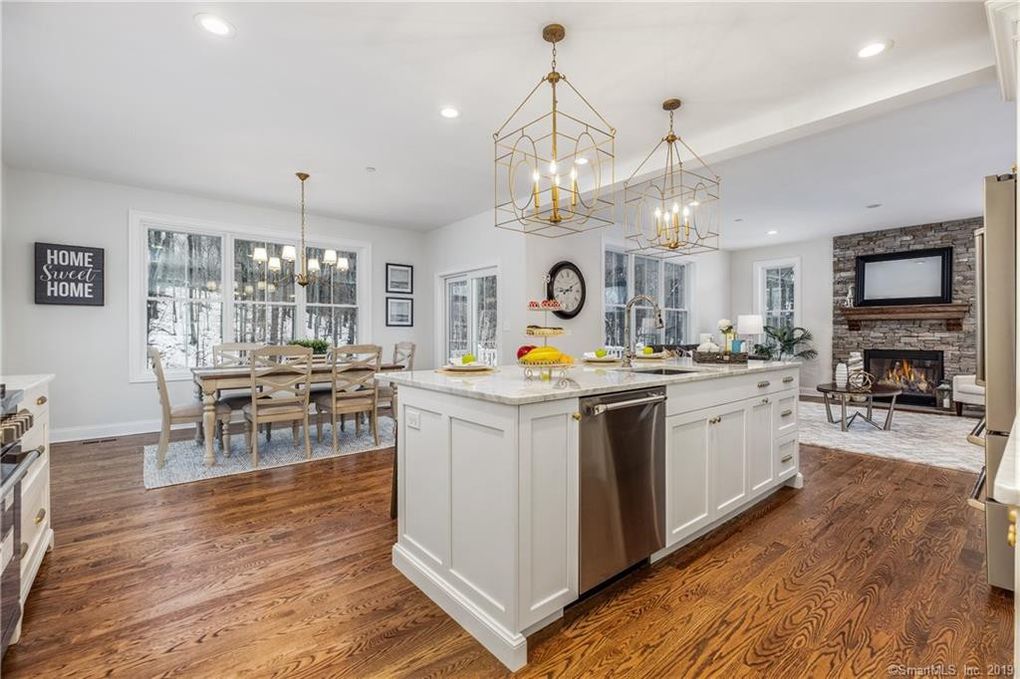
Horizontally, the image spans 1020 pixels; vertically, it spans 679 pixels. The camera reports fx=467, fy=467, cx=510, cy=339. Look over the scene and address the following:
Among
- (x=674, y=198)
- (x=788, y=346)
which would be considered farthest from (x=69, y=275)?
(x=788, y=346)

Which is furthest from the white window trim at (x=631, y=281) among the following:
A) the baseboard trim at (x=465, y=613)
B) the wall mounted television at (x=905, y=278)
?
the baseboard trim at (x=465, y=613)

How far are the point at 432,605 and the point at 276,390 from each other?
8.67 ft

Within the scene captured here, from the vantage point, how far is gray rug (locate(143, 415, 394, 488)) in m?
3.56

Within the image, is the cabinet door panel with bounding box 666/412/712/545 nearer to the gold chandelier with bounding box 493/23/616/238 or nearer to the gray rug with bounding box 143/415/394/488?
the gold chandelier with bounding box 493/23/616/238

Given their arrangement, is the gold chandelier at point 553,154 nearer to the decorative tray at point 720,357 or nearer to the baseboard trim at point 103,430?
the decorative tray at point 720,357

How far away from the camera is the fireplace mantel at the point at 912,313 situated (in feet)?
21.4

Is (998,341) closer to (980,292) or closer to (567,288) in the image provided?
(980,292)

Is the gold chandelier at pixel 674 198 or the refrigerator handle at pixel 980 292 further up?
the gold chandelier at pixel 674 198

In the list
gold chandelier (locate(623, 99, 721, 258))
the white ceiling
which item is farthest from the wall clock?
the white ceiling

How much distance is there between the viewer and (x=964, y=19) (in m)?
2.28

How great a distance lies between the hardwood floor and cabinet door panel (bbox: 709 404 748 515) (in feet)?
0.61

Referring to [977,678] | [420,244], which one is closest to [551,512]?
[977,678]

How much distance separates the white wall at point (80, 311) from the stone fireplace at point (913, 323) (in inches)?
351

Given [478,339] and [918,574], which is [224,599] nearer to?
[918,574]
